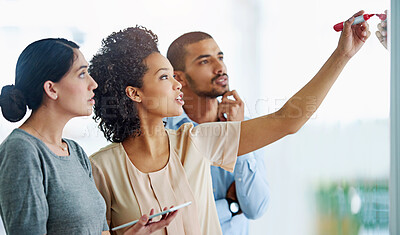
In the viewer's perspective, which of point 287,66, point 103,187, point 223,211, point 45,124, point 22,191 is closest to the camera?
point 22,191

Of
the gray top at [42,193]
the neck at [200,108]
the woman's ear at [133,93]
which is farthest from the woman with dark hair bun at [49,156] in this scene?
the neck at [200,108]

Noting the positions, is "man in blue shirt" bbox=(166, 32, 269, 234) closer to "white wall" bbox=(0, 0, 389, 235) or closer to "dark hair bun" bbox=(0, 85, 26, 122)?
"white wall" bbox=(0, 0, 389, 235)

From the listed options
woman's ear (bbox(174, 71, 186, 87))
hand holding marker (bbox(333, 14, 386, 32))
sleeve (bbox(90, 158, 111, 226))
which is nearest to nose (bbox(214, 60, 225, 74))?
woman's ear (bbox(174, 71, 186, 87))

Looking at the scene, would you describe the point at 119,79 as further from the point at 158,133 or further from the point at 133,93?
the point at 158,133

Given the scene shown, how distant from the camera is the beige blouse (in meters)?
1.16

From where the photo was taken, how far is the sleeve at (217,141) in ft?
4.06

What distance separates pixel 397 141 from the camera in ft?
3.95

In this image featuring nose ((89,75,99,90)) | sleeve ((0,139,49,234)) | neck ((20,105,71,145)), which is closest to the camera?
sleeve ((0,139,49,234))

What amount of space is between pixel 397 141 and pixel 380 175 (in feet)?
0.67

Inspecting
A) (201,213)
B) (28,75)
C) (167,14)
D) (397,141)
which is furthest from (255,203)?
(28,75)

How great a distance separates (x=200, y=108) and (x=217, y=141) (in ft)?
0.56

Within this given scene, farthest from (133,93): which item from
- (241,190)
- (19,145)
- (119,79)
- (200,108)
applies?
(241,190)

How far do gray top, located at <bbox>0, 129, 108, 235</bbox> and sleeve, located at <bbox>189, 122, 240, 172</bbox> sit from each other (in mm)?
366

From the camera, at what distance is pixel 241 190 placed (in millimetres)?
1350
